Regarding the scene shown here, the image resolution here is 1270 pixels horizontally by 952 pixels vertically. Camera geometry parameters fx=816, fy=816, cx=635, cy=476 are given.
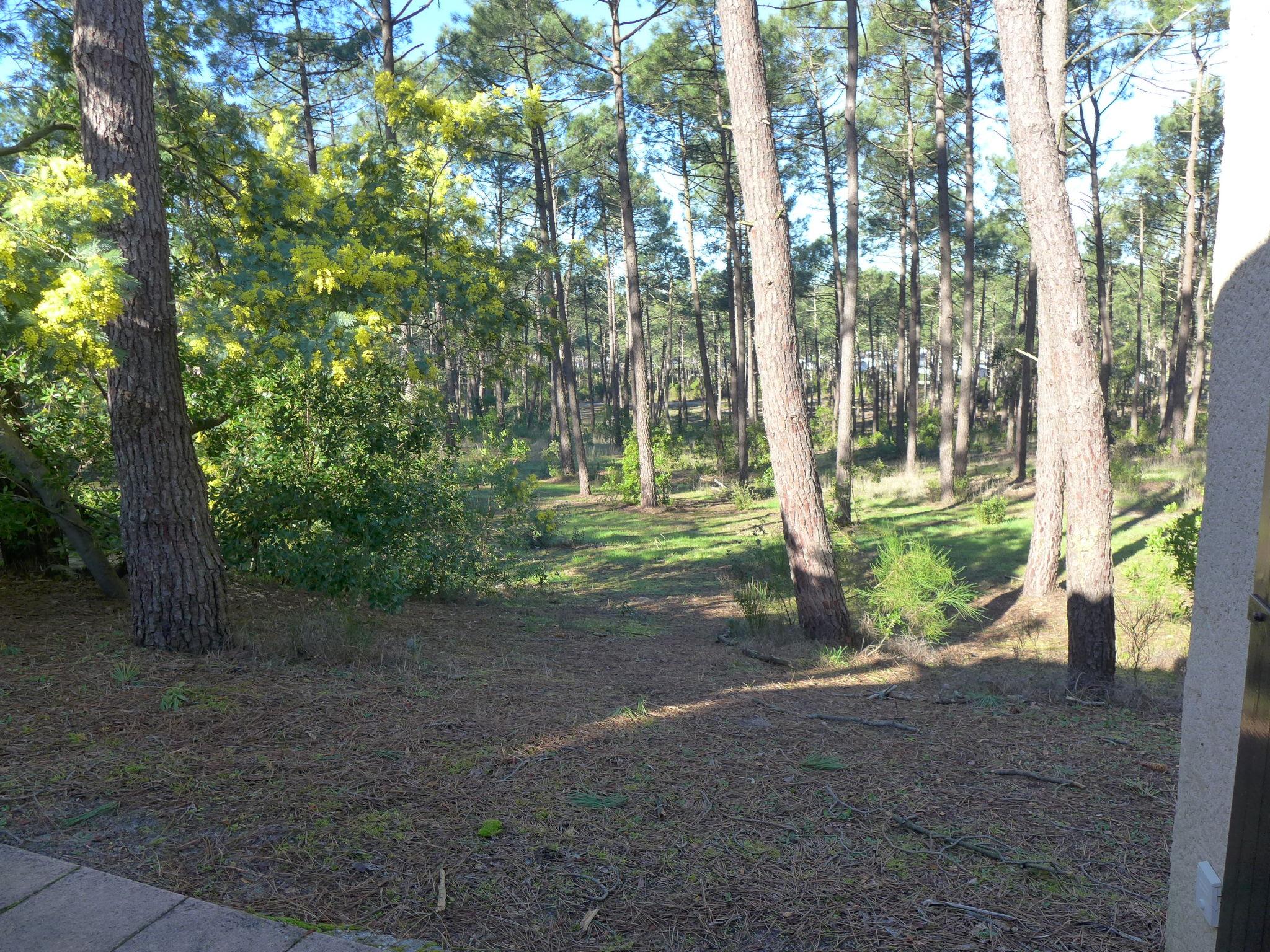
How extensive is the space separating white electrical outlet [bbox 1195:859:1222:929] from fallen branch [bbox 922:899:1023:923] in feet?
1.71

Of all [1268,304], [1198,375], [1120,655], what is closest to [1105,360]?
[1198,375]

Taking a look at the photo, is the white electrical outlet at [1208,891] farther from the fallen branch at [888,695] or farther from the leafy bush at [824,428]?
the leafy bush at [824,428]

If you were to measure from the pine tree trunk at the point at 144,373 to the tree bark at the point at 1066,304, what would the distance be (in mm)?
5826

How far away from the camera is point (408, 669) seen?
4805 mm

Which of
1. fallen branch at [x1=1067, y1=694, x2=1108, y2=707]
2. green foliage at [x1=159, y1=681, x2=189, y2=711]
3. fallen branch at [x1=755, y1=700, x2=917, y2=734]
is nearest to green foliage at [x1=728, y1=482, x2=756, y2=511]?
fallen branch at [x1=1067, y1=694, x2=1108, y2=707]

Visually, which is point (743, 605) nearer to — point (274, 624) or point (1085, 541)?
point (1085, 541)

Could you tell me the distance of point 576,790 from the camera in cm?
317

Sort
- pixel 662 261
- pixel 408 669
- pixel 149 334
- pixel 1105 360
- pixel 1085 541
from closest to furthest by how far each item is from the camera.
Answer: pixel 149 334
pixel 408 669
pixel 1085 541
pixel 1105 360
pixel 662 261

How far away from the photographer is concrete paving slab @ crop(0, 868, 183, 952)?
2023 mm

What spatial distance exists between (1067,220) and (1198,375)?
21346 mm

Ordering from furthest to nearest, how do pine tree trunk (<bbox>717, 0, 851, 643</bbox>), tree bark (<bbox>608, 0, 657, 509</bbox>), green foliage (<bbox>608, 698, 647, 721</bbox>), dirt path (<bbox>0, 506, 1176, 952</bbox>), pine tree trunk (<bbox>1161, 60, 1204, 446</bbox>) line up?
pine tree trunk (<bbox>1161, 60, 1204, 446</bbox>) → tree bark (<bbox>608, 0, 657, 509</bbox>) → pine tree trunk (<bbox>717, 0, 851, 643</bbox>) → green foliage (<bbox>608, 698, 647, 721</bbox>) → dirt path (<bbox>0, 506, 1176, 952</bbox>)

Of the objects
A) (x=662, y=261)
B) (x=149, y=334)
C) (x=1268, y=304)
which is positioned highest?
(x=662, y=261)

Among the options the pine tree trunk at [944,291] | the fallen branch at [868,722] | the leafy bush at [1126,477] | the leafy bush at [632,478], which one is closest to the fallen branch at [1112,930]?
Answer: the fallen branch at [868,722]

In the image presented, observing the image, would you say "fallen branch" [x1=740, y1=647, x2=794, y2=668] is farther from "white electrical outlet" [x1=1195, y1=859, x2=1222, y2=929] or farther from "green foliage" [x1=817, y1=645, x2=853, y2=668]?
"white electrical outlet" [x1=1195, y1=859, x2=1222, y2=929]
